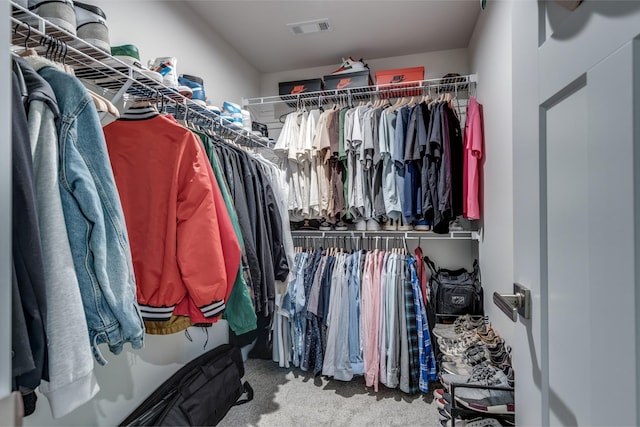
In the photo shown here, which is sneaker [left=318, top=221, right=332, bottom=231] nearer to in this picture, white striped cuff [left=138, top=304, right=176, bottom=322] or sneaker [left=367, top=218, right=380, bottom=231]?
sneaker [left=367, top=218, right=380, bottom=231]

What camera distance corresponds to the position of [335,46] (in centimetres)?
258

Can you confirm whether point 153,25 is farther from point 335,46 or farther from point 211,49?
point 335,46

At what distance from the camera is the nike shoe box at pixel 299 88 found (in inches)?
105

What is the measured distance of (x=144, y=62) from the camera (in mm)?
1705

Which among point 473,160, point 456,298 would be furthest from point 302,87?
point 456,298

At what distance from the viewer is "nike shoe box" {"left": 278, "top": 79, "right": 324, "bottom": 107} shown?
8.72 ft

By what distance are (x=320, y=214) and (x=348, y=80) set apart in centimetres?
107

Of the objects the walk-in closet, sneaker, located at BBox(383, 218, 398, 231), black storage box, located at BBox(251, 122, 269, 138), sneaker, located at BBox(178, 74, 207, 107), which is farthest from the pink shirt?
sneaker, located at BBox(178, 74, 207, 107)

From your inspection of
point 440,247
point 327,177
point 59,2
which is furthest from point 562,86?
point 440,247

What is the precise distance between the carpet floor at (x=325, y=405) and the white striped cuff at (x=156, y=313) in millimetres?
1073

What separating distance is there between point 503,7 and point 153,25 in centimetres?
183

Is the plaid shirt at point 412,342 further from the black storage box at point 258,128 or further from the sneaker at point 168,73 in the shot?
the sneaker at point 168,73

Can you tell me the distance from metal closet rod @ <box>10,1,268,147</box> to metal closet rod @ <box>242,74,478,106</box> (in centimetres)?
105

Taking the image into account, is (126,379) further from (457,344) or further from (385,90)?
(385,90)
